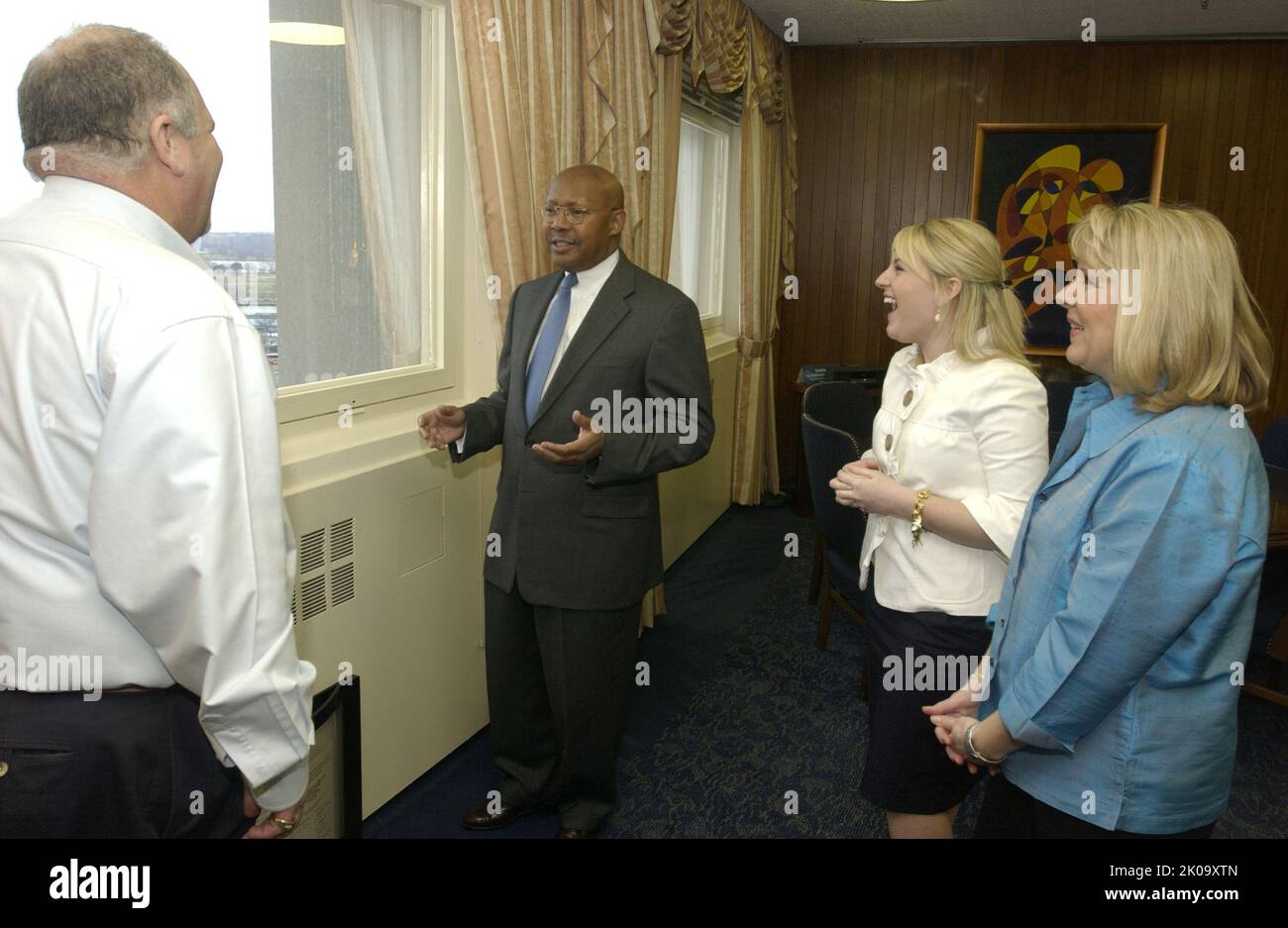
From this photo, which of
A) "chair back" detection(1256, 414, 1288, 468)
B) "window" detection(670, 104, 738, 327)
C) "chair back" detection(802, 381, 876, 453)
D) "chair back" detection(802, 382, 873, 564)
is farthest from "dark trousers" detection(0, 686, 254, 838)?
"window" detection(670, 104, 738, 327)

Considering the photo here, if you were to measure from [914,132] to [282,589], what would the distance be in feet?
19.2

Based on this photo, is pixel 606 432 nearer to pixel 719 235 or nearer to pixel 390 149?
pixel 390 149

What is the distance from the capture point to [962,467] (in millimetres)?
1792

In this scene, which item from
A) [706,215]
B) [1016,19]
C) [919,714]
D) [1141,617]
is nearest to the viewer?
[1141,617]

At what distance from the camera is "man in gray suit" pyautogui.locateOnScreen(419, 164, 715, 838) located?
2.37 meters

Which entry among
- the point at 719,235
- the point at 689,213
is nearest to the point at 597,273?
the point at 689,213

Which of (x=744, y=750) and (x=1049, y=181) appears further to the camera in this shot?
(x=1049, y=181)

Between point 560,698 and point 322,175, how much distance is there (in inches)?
56.6

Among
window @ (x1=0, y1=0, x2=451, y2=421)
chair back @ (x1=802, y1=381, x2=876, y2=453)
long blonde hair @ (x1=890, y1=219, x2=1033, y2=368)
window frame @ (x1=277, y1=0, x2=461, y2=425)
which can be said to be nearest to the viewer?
long blonde hair @ (x1=890, y1=219, x2=1033, y2=368)

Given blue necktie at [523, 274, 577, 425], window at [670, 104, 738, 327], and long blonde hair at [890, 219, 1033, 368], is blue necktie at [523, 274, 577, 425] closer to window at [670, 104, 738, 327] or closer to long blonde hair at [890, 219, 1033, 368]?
long blonde hair at [890, 219, 1033, 368]

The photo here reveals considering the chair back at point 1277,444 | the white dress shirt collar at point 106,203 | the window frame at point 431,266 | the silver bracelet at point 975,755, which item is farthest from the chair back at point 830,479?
the white dress shirt collar at point 106,203

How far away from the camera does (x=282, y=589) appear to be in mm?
1268

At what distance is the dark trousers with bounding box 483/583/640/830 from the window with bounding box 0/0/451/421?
0.75m

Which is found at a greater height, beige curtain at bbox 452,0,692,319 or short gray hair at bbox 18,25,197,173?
beige curtain at bbox 452,0,692,319
